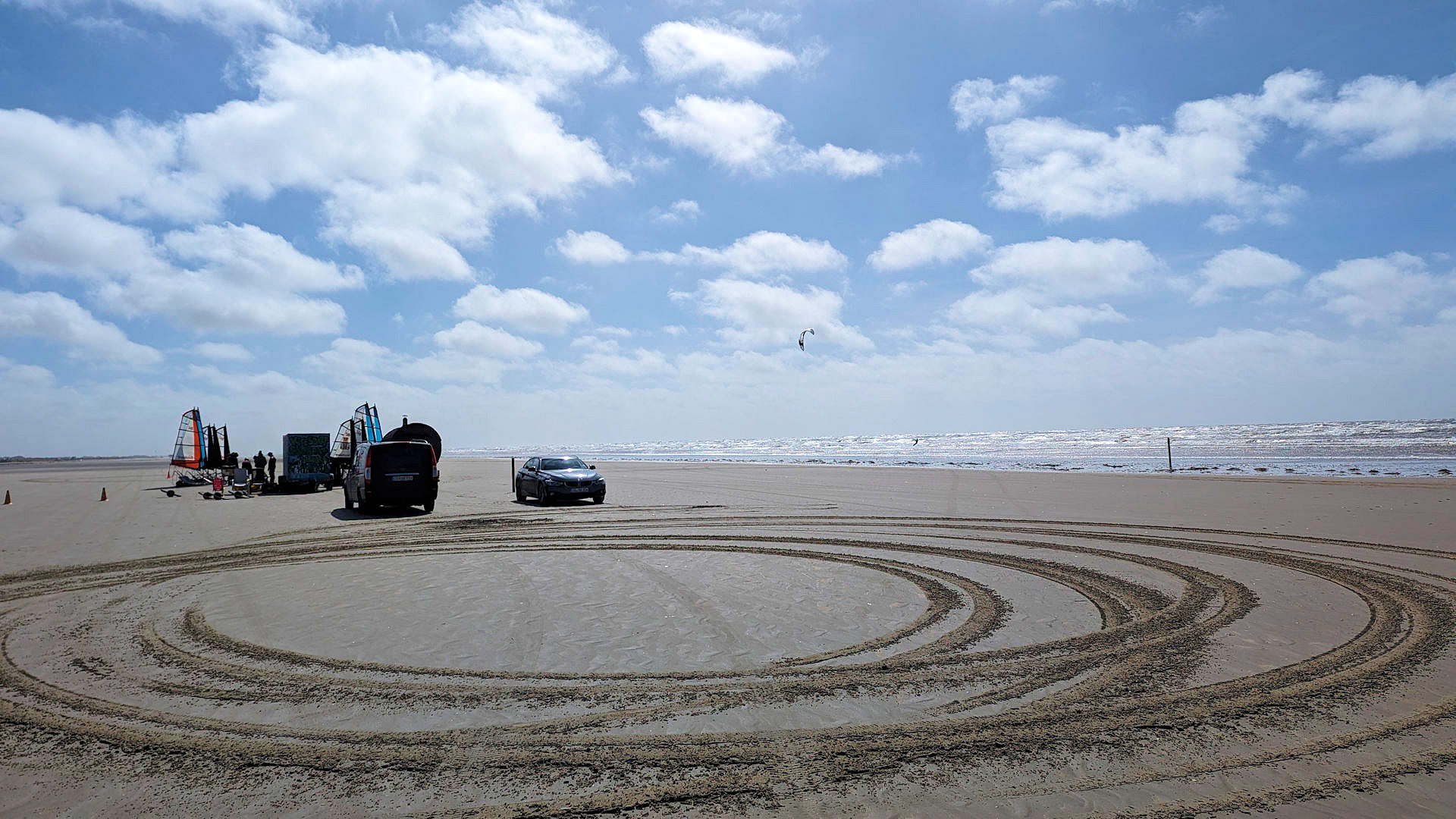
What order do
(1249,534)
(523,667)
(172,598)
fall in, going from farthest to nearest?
(1249,534) → (172,598) → (523,667)

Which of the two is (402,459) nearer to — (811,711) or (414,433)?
(414,433)

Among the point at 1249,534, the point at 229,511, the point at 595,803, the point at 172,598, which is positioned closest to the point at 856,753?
the point at 595,803

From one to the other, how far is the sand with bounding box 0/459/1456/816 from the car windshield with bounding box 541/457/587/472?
11.7 meters

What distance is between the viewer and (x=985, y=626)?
754 centimetres

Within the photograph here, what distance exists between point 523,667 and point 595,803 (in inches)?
104

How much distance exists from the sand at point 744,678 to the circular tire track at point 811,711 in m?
0.03

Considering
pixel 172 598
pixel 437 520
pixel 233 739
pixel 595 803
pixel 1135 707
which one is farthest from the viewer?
pixel 437 520

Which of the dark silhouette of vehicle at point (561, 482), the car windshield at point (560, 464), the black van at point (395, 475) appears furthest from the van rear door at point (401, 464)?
the car windshield at point (560, 464)

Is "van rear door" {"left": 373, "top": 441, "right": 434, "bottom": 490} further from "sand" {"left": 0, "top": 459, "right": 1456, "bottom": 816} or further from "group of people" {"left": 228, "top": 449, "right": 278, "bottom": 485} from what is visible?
"group of people" {"left": 228, "top": 449, "right": 278, "bottom": 485}

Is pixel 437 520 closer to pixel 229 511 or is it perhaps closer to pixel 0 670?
pixel 229 511

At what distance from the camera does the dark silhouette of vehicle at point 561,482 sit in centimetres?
2435

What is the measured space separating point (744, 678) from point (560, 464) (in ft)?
69.1

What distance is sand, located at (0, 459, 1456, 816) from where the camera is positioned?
13.2 feet

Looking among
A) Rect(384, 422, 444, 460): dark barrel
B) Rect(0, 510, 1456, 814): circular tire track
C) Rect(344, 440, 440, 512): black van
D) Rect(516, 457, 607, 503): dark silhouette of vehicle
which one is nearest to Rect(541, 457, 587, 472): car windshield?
Rect(516, 457, 607, 503): dark silhouette of vehicle
